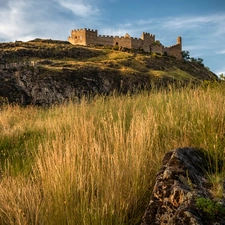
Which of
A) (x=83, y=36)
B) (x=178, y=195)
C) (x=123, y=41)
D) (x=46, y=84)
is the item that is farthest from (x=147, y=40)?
(x=178, y=195)

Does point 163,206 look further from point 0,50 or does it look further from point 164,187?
point 0,50

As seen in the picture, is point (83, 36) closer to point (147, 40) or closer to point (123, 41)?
point (123, 41)

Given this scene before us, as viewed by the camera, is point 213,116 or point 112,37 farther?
point 112,37

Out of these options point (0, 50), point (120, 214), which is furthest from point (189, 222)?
point (0, 50)

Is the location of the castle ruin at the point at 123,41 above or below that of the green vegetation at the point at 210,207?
above

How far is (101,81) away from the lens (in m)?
29.5

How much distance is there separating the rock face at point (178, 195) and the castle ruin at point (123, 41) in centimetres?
7130

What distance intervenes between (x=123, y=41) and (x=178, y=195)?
7441cm

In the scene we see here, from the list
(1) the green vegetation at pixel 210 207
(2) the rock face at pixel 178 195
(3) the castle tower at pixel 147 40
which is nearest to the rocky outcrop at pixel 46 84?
(2) the rock face at pixel 178 195

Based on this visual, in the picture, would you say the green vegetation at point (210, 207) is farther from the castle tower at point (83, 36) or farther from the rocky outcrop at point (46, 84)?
the castle tower at point (83, 36)

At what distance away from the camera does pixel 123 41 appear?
74.2 m

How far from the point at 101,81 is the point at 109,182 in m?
26.9

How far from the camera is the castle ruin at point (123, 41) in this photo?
72438 millimetres

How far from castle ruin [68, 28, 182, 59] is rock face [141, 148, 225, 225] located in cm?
7130
